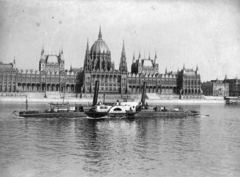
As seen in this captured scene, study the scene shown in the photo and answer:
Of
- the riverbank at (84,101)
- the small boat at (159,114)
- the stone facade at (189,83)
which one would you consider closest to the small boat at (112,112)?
the small boat at (159,114)

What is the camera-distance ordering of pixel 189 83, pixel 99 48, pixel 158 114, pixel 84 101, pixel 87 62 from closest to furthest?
pixel 158 114 → pixel 84 101 → pixel 87 62 → pixel 99 48 → pixel 189 83

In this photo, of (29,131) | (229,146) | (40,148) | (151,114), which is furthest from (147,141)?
(151,114)

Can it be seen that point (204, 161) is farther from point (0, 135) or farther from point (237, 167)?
point (0, 135)

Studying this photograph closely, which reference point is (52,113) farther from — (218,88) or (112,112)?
(218,88)

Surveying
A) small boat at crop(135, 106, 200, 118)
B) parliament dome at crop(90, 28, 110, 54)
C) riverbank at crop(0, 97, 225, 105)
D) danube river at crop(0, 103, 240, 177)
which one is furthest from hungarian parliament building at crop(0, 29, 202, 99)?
danube river at crop(0, 103, 240, 177)

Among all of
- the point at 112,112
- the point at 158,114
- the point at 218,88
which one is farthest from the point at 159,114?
the point at 218,88

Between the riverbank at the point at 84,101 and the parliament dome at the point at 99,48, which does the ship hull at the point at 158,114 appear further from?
the parliament dome at the point at 99,48

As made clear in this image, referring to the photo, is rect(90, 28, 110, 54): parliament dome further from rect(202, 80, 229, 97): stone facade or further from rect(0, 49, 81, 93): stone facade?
rect(202, 80, 229, 97): stone facade
